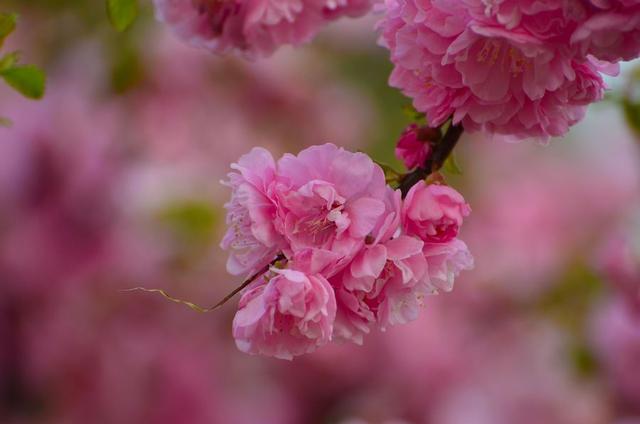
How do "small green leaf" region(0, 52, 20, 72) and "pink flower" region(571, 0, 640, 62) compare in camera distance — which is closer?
"pink flower" region(571, 0, 640, 62)

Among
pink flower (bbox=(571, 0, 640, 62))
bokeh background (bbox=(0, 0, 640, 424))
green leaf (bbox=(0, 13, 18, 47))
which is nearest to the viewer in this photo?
pink flower (bbox=(571, 0, 640, 62))

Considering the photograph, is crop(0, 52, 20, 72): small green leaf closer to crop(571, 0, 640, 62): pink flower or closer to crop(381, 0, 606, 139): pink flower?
crop(381, 0, 606, 139): pink flower

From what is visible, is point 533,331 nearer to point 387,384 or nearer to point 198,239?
point 387,384

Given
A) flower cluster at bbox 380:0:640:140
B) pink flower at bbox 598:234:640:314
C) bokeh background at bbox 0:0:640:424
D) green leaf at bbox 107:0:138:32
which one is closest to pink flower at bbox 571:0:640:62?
flower cluster at bbox 380:0:640:140

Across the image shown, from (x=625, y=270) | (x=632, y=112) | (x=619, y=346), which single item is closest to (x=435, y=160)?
(x=632, y=112)

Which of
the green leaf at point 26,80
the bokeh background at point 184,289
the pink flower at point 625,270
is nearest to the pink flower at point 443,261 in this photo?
the green leaf at point 26,80

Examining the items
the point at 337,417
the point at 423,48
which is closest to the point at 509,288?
the point at 337,417

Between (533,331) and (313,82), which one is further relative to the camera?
(313,82)
